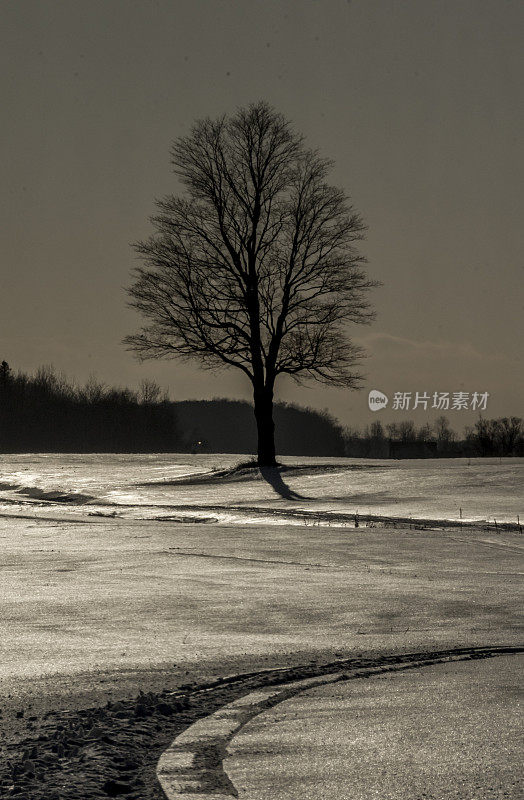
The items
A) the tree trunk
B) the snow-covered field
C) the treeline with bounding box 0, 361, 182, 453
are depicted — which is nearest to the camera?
the snow-covered field

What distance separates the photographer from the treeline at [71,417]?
9869 centimetres

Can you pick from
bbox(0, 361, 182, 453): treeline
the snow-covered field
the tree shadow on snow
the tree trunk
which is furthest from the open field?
bbox(0, 361, 182, 453): treeline

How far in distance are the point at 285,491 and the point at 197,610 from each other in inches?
609

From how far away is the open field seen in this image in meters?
4.33

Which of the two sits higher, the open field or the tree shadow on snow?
the tree shadow on snow

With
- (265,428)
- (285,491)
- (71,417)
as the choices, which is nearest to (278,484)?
(285,491)

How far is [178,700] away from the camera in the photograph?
14.6 ft

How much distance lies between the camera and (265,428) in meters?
31.1

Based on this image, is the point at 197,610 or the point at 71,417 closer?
the point at 197,610

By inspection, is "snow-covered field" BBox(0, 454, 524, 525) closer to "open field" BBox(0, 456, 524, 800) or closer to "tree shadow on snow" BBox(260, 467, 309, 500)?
"tree shadow on snow" BBox(260, 467, 309, 500)

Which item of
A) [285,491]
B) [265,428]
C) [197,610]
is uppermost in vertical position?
[265,428]

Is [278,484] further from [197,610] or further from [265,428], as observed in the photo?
[197,610]

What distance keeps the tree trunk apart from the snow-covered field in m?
1.07

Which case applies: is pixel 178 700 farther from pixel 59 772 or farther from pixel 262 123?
pixel 262 123
